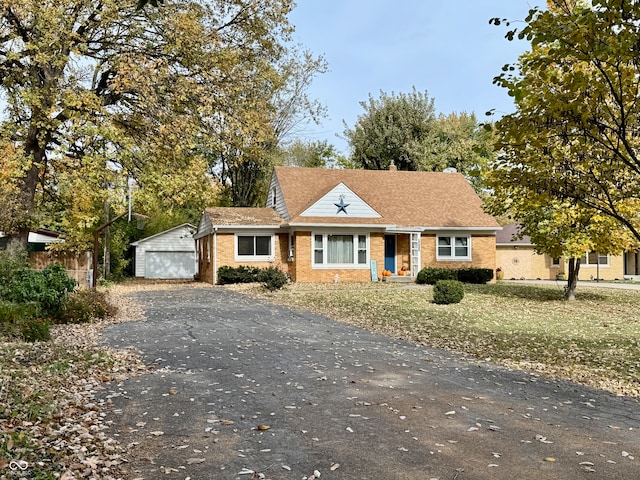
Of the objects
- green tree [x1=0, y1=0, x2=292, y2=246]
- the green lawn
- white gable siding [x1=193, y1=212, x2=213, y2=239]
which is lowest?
the green lawn

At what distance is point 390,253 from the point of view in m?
27.1

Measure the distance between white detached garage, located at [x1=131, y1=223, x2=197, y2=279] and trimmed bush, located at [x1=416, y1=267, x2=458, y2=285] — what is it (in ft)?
55.8

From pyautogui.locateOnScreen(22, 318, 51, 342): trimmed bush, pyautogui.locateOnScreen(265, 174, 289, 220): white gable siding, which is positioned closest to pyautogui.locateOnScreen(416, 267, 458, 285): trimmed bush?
pyautogui.locateOnScreen(265, 174, 289, 220): white gable siding

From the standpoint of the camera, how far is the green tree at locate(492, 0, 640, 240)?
5.66 meters

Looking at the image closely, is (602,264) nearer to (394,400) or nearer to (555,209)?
(555,209)

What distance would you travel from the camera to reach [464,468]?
13.0 feet

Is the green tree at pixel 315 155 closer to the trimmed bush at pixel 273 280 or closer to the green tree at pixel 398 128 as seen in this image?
the green tree at pixel 398 128

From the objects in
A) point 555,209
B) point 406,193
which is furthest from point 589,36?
point 406,193

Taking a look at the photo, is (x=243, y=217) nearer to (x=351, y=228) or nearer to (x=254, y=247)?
(x=254, y=247)

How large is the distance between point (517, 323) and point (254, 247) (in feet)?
50.1

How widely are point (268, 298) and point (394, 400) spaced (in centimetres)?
1297

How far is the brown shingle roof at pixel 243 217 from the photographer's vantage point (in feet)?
83.0

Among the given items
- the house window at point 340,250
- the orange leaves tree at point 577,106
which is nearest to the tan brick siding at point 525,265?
the house window at point 340,250

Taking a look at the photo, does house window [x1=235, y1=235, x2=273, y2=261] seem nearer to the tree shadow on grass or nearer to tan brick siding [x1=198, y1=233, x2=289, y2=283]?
tan brick siding [x1=198, y1=233, x2=289, y2=283]
